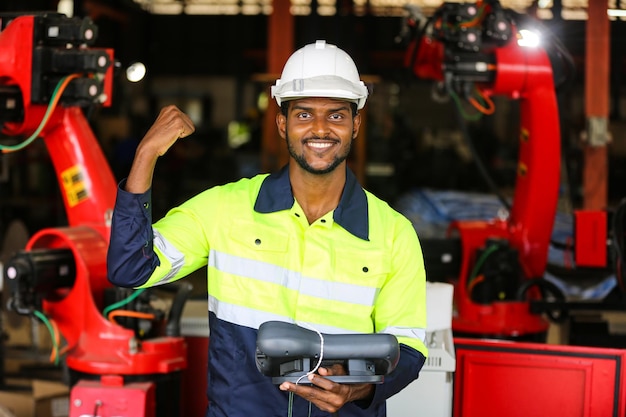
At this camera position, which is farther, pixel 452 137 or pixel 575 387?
pixel 452 137

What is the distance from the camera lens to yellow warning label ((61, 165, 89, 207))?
4.07 meters

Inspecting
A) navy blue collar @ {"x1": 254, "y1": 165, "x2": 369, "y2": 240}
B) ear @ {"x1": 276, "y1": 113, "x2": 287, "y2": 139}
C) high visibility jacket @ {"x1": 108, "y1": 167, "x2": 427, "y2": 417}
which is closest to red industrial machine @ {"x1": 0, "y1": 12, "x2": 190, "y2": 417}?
high visibility jacket @ {"x1": 108, "y1": 167, "x2": 427, "y2": 417}

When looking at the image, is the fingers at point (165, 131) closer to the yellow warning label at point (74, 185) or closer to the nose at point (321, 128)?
the nose at point (321, 128)

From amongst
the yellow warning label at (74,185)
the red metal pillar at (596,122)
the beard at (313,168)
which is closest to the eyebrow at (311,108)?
the beard at (313,168)

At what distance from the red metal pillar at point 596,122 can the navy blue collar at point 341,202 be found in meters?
5.10

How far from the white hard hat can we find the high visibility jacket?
0.29m

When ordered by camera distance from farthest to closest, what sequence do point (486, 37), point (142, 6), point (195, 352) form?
point (142, 6)
point (486, 37)
point (195, 352)

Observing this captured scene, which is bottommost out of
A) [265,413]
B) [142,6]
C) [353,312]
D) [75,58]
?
[265,413]

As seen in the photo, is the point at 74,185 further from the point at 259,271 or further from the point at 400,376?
the point at 400,376

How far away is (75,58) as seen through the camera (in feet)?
12.6

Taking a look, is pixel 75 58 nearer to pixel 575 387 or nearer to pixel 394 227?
pixel 394 227

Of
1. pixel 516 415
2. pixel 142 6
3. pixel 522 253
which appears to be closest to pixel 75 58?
pixel 516 415

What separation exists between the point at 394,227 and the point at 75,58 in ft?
5.53

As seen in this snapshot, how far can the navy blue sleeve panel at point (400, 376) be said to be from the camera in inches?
99.3
